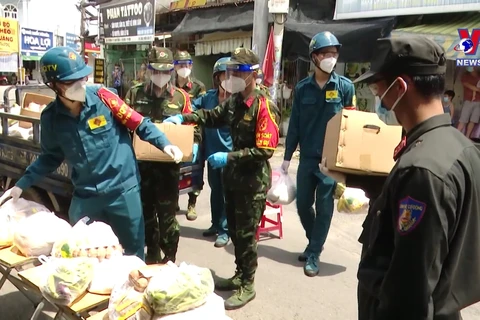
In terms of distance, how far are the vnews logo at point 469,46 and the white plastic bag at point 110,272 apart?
250 inches

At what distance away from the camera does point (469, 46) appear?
22.0ft

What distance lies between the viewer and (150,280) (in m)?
1.94

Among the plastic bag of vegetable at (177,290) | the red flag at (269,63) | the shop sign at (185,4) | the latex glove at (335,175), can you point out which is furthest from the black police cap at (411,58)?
the shop sign at (185,4)

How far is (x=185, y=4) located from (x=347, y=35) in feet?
21.9

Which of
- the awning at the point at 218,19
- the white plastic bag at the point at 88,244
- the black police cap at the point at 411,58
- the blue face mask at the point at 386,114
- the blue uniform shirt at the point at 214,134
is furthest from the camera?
the awning at the point at 218,19

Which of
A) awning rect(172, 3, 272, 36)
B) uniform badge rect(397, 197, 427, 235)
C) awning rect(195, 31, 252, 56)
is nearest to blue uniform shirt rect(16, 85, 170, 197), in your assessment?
uniform badge rect(397, 197, 427, 235)

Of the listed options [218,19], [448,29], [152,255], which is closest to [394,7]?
[448,29]

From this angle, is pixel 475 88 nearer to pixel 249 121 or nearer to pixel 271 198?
pixel 271 198

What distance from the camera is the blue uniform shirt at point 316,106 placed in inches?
149

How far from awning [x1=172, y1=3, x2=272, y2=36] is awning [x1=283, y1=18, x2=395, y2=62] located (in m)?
1.55

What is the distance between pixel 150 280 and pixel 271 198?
2.01m

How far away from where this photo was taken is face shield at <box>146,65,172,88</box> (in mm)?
3520

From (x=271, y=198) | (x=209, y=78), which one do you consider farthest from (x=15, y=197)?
(x=209, y=78)

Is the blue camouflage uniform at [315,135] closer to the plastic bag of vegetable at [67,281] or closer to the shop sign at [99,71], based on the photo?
the plastic bag of vegetable at [67,281]
